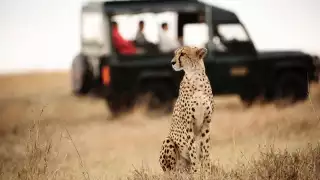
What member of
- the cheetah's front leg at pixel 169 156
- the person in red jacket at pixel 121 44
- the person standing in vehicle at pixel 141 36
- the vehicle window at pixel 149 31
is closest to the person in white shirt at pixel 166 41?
the vehicle window at pixel 149 31

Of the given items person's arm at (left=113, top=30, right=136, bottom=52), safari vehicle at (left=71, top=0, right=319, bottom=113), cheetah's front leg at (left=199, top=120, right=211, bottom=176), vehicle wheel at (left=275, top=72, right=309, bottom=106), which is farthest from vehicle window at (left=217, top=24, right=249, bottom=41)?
cheetah's front leg at (left=199, top=120, right=211, bottom=176)

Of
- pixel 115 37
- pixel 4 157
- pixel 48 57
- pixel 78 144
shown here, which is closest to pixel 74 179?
pixel 78 144

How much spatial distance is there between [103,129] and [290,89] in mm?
1531

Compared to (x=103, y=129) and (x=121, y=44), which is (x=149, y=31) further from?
(x=103, y=129)

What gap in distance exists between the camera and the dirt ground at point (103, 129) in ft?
13.9

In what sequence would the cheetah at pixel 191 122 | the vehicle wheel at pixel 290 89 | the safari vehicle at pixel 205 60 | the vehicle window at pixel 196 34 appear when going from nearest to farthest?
1. the cheetah at pixel 191 122
2. the vehicle window at pixel 196 34
3. the safari vehicle at pixel 205 60
4. the vehicle wheel at pixel 290 89

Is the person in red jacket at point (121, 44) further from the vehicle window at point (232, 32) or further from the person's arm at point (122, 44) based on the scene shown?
the vehicle window at point (232, 32)

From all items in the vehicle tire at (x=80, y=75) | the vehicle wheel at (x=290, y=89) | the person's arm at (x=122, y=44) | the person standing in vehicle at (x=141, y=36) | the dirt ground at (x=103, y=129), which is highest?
the person standing in vehicle at (x=141, y=36)

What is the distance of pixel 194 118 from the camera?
374 centimetres

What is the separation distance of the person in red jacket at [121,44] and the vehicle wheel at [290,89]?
1.20m

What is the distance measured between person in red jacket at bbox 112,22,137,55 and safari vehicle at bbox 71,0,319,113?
0.13 feet

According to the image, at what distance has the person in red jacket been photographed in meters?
4.88

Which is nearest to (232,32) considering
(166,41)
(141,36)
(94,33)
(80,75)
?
(166,41)

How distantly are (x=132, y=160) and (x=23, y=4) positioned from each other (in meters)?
1.37
